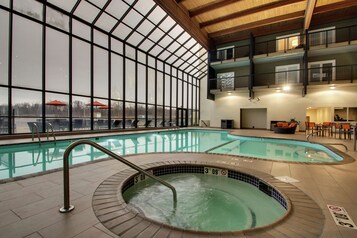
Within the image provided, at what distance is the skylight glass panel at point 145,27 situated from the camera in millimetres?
8670

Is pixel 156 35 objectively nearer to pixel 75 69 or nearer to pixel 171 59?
pixel 171 59

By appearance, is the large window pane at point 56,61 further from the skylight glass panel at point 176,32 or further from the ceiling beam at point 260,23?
the ceiling beam at point 260,23

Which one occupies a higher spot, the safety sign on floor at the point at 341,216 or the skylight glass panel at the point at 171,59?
the skylight glass panel at the point at 171,59

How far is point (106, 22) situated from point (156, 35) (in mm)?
2700

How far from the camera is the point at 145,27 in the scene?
8.95 metres

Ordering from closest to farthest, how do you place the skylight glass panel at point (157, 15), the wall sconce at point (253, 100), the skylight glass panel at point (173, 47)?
the skylight glass panel at point (157, 15) → the skylight glass panel at point (173, 47) → the wall sconce at point (253, 100)

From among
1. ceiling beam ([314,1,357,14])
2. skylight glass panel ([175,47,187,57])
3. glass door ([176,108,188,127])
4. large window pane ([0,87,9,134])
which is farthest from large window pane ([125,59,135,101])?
ceiling beam ([314,1,357,14])

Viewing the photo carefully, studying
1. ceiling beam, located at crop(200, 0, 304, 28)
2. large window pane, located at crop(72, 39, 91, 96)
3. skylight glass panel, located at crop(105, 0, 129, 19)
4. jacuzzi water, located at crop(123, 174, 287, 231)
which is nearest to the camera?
jacuzzi water, located at crop(123, 174, 287, 231)

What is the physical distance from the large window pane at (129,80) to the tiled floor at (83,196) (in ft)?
23.9

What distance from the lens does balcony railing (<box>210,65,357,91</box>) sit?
9.39 metres

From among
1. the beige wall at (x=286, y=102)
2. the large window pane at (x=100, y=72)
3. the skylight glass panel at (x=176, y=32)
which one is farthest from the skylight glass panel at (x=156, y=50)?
the beige wall at (x=286, y=102)

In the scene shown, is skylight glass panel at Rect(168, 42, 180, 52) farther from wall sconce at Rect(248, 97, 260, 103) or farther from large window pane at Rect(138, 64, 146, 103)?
wall sconce at Rect(248, 97, 260, 103)

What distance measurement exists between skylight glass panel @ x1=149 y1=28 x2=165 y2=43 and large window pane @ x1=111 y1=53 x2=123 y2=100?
7.05 feet

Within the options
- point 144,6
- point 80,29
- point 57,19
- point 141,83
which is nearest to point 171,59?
point 141,83
